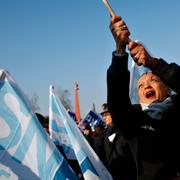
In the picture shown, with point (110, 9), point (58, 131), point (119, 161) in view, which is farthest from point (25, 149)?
point (58, 131)

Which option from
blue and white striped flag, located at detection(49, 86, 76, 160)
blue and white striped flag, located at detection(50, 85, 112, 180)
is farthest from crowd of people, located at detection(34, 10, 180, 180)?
blue and white striped flag, located at detection(49, 86, 76, 160)

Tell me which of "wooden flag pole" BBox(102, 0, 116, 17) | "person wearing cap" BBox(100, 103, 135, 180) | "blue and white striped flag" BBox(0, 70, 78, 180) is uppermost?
"wooden flag pole" BBox(102, 0, 116, 17)

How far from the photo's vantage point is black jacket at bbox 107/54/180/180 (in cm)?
245

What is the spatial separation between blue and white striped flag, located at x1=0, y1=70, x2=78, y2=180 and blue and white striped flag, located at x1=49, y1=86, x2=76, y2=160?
1.41 metres

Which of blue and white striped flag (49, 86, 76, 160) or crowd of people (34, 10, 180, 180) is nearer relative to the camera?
crowd of people (34, 10, 180, 180)

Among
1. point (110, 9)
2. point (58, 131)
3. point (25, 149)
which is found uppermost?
point (58, 131)

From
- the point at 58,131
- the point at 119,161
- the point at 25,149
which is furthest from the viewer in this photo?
the point at 58,131

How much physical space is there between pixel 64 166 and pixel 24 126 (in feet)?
1.24

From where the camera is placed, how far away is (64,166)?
3080 mm

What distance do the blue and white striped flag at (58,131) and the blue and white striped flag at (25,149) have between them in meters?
1.41

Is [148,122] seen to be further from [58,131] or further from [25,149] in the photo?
[58,131]

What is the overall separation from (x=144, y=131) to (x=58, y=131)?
2257mm

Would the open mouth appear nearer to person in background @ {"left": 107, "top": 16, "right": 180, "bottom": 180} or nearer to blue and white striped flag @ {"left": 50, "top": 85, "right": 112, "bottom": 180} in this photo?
person in background @ {"left": 107, "top": 16, "right": 180, "bottom": 180}

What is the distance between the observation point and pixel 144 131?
8.30ft
